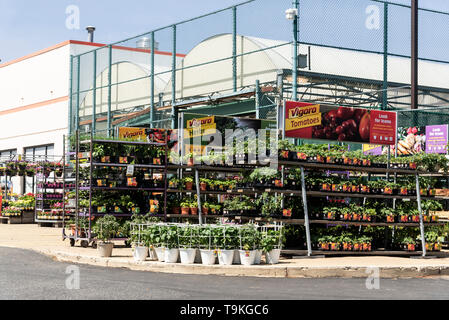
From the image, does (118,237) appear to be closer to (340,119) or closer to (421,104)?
(340,119)

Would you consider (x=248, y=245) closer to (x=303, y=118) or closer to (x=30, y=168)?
(x=303, y=118)

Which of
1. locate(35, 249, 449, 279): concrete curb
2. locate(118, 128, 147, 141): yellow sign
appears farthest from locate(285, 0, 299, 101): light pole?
locate(35, 249, 449, 279): concrete curb

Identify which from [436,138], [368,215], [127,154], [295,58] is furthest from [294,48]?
[368,215]

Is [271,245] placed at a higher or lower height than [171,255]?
higher

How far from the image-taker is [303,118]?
16.2 metres

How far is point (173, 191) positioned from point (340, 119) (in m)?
4.86

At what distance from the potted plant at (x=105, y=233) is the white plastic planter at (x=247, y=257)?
9.81 ft

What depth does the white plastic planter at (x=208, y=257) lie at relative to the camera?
44.7 feet

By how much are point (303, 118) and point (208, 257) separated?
4283 mm

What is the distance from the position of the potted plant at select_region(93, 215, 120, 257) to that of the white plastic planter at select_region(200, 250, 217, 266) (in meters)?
2.33

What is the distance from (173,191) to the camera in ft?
62.3

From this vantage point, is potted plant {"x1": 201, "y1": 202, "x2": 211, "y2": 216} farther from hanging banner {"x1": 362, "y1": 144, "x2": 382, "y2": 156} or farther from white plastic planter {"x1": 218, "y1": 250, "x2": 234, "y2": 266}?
hanging banner {"x1": 362, "y1": 144, "x2": 382, "y2": 156}

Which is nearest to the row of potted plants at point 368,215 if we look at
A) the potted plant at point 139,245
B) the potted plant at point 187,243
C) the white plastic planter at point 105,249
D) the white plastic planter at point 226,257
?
the white plastic planter at point 226,257
